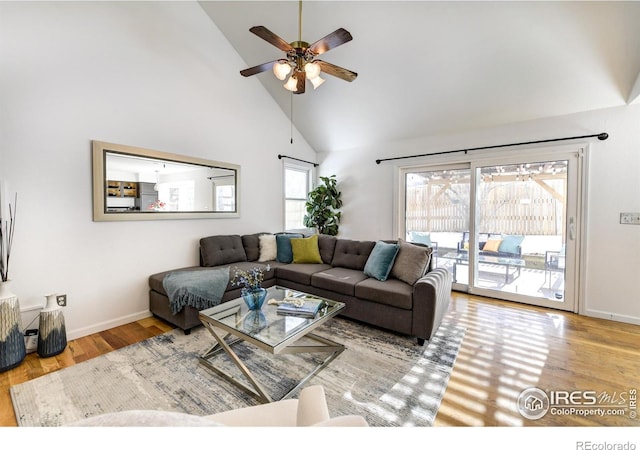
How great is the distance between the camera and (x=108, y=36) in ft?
8.61

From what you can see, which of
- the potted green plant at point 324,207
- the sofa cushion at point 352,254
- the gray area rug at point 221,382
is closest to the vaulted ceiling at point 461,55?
the potted green plant at point 324,207

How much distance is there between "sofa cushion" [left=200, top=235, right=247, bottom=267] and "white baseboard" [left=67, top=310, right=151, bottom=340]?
32.7 inches

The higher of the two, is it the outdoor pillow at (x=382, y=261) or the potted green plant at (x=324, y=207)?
the potted green plant at (x=324, y=207)

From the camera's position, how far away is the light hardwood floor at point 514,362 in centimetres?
158

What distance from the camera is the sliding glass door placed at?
10.4 ft

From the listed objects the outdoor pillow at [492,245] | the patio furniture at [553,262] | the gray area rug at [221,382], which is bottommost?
the gray area rug at [221,382]

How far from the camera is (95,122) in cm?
256

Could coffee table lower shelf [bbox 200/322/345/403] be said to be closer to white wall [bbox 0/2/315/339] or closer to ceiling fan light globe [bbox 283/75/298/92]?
white wall [bbox 0/2/315/339]

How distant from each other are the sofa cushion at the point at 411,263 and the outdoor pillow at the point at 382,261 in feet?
0.21

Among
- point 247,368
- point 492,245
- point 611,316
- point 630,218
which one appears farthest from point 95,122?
point 611,316

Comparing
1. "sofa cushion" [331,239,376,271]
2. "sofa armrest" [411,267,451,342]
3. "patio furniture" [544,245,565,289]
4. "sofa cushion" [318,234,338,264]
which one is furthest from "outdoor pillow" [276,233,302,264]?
"patio furniture" [544,245,565,289]

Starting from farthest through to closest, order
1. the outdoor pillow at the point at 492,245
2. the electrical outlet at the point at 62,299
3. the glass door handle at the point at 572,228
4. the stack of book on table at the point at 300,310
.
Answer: the outdoor pillow at the point at 492,245
the glass door handle at the point at 572,228
the electrical outlet at the point at 62,299
the stack of book on table at the point at 300,310

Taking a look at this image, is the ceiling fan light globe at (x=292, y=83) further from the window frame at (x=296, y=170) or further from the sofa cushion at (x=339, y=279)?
the window frame at (x=296, y=170)

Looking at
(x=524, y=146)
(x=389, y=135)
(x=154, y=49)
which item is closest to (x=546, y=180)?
(x=524, y=146)
